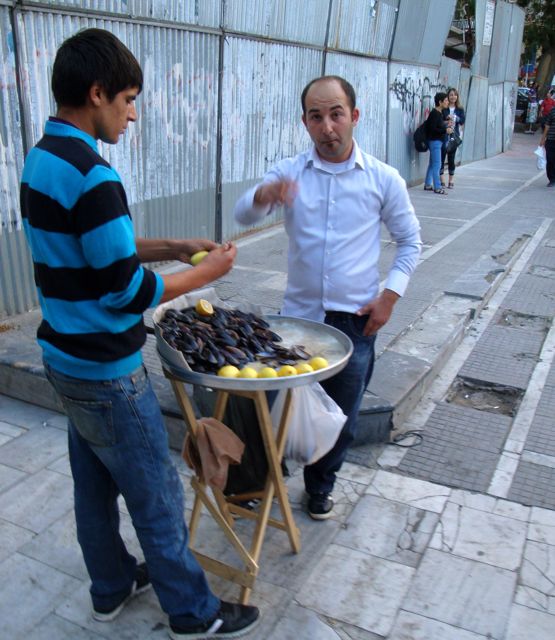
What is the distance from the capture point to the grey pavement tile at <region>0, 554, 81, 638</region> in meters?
2.44

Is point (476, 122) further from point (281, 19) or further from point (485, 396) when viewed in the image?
point (485, 396)

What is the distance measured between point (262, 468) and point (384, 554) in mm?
657

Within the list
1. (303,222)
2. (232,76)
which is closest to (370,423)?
(303,222)

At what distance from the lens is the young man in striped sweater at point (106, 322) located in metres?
1.79

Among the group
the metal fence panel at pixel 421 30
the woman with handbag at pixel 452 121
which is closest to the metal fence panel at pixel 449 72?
the metal fence panel at pixel 421 30

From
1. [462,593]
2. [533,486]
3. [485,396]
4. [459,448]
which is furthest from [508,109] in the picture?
[462,593]

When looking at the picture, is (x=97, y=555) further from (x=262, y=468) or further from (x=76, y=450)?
(x=262, y=468)

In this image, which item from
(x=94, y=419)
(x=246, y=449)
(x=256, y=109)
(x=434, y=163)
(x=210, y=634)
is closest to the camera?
(x=94, y=419)

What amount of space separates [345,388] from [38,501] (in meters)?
1.58

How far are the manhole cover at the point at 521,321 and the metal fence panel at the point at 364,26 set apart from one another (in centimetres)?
529

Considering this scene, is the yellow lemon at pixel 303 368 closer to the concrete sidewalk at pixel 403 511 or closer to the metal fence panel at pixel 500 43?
the concrete sidewalk at pixel 403 511

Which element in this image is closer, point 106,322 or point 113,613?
point 106,322

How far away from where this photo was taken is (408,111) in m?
12.9

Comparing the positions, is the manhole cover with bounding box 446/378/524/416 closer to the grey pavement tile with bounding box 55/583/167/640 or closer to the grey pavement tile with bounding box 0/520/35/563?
the grey pavement tile with bounding box 55/583/167/640
